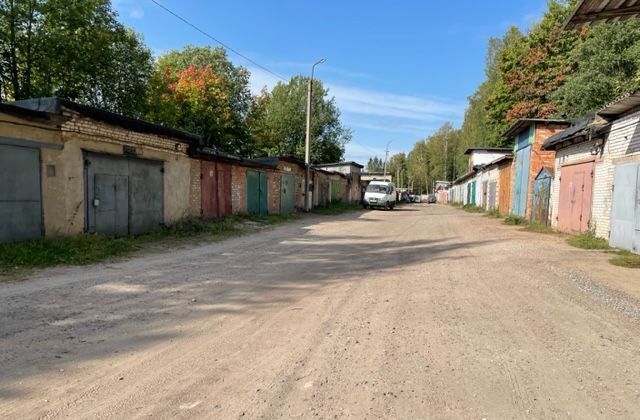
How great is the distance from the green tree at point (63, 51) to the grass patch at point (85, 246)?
52.0ft

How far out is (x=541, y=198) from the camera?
55.4ft

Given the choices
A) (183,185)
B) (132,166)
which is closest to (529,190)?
(183,185)

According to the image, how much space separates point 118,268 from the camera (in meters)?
7.34

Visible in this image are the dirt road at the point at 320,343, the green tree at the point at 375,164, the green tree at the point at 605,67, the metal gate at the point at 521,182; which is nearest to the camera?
the dirt road at the point at 320,343

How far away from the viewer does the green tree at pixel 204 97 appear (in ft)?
104

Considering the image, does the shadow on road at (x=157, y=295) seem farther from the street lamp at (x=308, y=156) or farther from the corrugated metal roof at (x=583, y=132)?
the street lamp at (x=308, y=156)

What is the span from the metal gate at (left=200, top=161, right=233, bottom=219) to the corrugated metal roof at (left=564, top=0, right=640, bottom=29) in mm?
11933

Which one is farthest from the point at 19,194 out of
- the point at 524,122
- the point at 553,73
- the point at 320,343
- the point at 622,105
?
the point at 553,73

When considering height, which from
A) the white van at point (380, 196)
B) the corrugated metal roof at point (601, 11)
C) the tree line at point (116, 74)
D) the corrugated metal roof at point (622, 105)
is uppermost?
the tree line at point (116, 74)

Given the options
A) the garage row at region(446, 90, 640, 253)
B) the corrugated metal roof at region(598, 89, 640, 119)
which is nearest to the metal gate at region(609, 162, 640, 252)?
the garage row at region(446, 90, 640, 253)

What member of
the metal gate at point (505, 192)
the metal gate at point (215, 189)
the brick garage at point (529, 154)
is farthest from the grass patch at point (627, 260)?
the metal gate at point (505, 192)

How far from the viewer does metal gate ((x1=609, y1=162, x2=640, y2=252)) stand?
9.38 meters

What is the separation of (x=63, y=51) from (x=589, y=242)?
25854mm

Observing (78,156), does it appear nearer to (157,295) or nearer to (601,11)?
(157,295)
